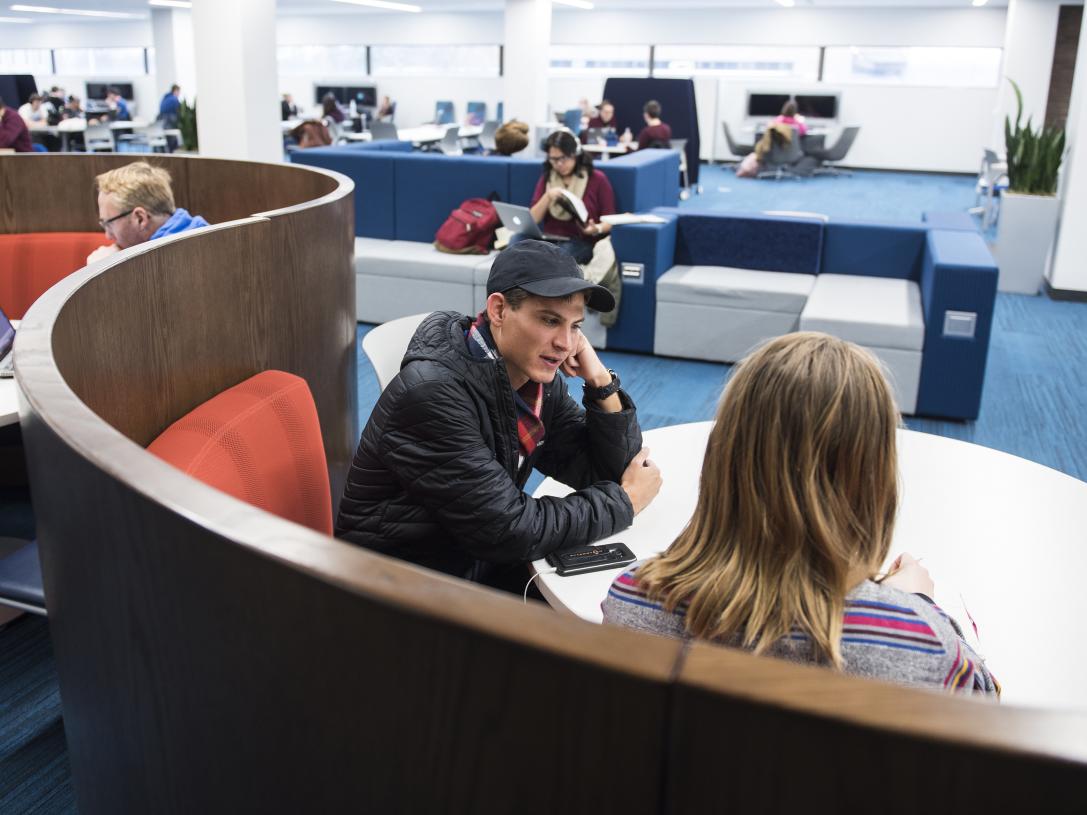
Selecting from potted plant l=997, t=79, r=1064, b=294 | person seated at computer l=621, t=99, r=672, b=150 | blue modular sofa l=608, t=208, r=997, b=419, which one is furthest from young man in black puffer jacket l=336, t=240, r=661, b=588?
person seated at computer l=621, t=99, r=672, b=150

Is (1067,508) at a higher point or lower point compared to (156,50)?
lower

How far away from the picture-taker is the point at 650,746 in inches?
20.2

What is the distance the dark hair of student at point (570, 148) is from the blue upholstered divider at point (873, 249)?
1347mm

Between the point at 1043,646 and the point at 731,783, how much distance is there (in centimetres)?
109

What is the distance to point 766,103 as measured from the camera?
15.1 meters

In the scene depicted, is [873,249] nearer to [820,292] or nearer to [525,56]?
[820,292]

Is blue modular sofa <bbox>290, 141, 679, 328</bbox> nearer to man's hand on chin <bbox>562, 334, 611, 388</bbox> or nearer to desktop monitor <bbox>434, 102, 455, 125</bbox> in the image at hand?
man's hand on chin <bbox>562, 334, 611, 388</bbox>

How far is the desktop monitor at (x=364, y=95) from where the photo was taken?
17781 mm

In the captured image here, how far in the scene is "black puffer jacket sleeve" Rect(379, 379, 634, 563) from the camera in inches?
64.1

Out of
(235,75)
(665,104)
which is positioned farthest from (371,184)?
(665,104)

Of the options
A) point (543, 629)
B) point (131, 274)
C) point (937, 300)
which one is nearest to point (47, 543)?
point (543, 629)

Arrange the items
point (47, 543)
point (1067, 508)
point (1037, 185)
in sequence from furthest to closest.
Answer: point (1037, 185) → point (1067, 508) → point (47, 543)

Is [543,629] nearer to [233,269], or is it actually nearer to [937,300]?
[233,269]

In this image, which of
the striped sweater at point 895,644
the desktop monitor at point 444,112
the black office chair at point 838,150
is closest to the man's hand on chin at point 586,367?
the striped sweater at point 895,644
